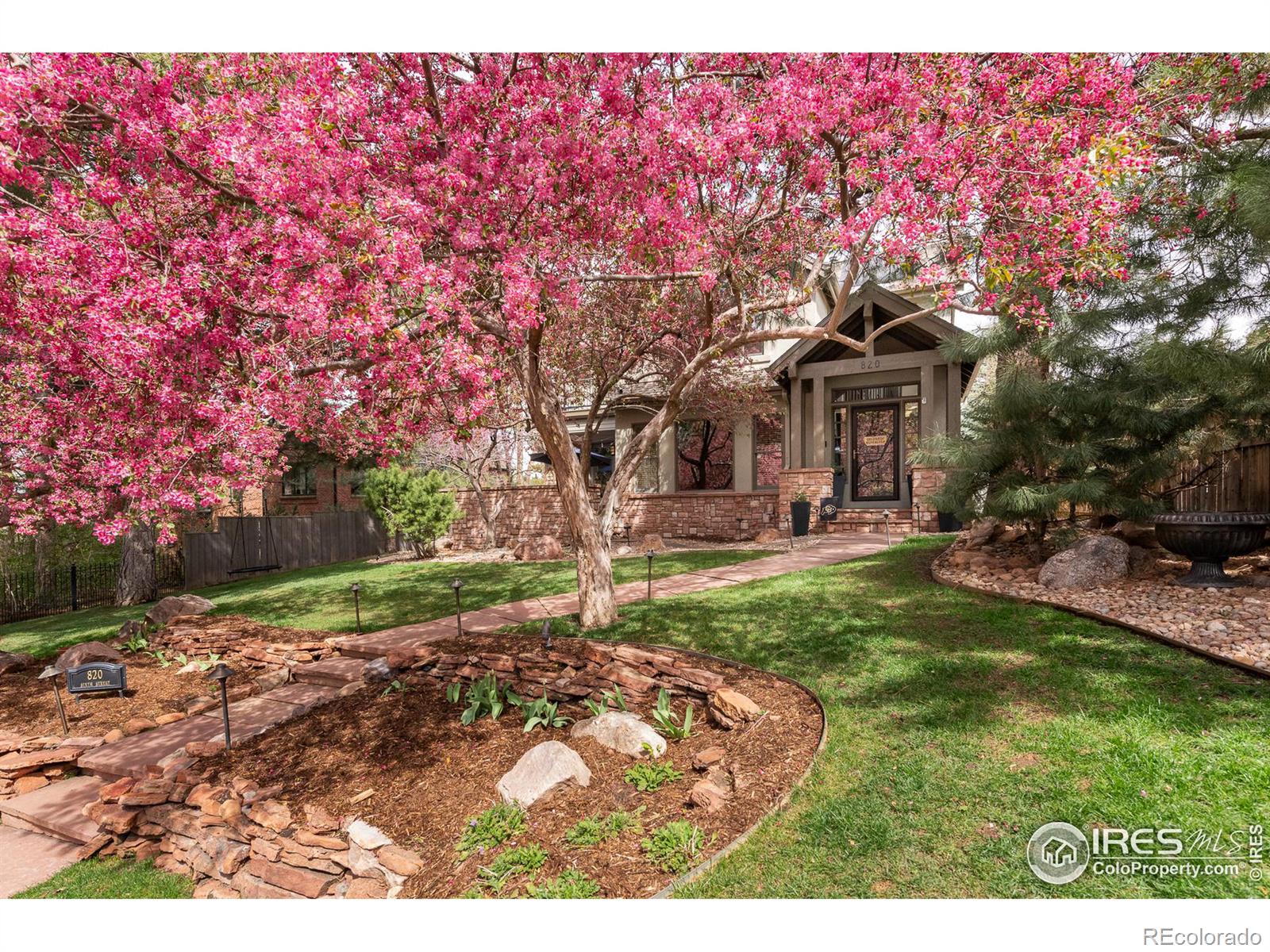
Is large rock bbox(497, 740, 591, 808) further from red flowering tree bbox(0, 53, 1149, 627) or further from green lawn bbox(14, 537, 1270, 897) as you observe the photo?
red flowering tree bbox(0, 53, 1149, 627)

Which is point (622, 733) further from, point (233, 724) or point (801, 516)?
point (801, 516)

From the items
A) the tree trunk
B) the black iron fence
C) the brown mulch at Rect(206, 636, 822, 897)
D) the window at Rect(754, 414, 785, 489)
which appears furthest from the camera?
the window at Rect(754, 414, 785, 489)

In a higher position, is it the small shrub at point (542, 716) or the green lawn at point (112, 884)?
the small shrub at point (542, 716)

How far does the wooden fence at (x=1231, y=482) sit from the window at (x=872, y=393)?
19.9 feet

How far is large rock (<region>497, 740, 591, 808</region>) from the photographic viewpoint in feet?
11.0

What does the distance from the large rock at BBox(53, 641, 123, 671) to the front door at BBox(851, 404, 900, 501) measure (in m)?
13.9

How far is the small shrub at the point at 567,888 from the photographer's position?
2604 mm

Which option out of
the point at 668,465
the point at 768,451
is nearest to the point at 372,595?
the point at 668,465

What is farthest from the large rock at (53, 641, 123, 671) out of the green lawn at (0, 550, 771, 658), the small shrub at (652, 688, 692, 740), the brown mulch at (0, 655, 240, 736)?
the small shrub at (652, 688, 692, 740)

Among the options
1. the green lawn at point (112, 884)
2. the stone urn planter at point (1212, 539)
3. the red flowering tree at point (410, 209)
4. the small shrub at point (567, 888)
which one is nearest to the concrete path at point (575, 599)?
the red flowering tree at point (410, 209)

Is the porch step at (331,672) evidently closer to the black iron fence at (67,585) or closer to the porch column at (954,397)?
the black iron fence at (67,585)

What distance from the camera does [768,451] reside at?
55.4 feet

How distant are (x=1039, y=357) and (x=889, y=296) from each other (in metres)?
5.95

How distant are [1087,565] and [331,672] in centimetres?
792
